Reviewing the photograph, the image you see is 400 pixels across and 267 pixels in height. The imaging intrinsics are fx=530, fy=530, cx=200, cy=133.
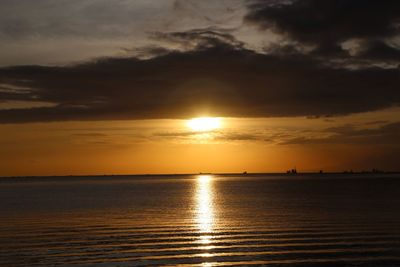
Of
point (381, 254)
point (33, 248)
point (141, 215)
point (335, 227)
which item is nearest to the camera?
point (381, 254)

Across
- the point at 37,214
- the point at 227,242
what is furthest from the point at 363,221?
the point at 37,214

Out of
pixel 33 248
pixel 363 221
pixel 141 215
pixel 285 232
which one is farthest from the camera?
pixel 141 215

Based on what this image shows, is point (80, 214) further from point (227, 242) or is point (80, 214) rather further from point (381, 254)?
point (381, 254)

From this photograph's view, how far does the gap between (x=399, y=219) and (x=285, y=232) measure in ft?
61.9

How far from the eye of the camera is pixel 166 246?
45062 millimetres

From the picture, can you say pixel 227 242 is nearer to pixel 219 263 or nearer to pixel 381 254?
pixel 219 263

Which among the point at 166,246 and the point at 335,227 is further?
the point at 335,227

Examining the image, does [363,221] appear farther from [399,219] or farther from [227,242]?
[227,242]

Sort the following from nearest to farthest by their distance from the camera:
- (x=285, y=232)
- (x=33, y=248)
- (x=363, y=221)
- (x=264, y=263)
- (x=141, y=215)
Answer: (x=264, y=263) → (x=33, y=248) → (x=285, y=232) → (x=363, y=221) → (x=141, y=215)

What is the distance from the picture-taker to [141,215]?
254 ft

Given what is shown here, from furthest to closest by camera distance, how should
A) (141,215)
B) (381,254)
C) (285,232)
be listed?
(141,215)
(285,232)
(381,254)

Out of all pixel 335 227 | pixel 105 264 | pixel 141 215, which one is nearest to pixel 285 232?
pixel 335 227

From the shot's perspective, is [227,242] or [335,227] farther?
[335,227]

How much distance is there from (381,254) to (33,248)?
28307 mm
